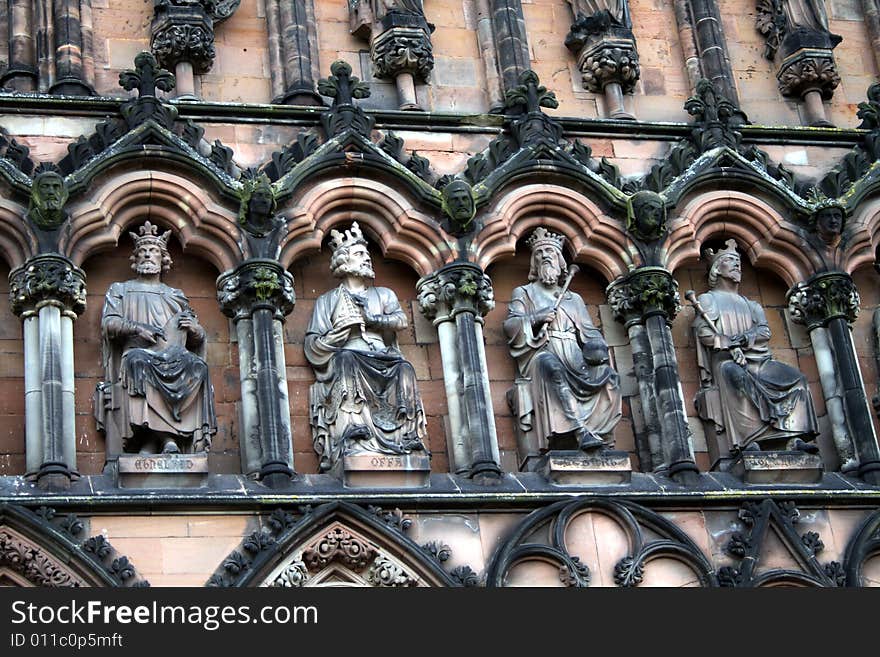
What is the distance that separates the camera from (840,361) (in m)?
18.1

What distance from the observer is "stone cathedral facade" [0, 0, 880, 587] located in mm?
16438

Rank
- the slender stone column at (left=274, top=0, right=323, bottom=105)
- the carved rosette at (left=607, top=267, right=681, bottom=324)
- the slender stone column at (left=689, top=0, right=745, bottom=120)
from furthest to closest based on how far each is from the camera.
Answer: the slender stone column at (left=689, top=0, right=745, bottom=120)
the slender stone column at (left=274, top=0, right=323, bottom=105)
the carved rosette at (left=607, top=267, right=681, bottom=324)

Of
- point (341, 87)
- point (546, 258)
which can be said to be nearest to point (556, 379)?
point (546, 258)

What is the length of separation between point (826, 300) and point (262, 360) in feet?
14.0

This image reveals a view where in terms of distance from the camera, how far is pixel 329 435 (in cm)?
1691

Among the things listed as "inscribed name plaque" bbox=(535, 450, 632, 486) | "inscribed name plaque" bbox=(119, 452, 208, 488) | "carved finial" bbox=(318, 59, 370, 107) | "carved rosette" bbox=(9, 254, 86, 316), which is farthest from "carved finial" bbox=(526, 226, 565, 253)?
"carved rosette" bbox=(9, 254, 86, 316)

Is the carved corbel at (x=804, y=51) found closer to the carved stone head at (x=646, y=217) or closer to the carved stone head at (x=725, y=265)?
the carved stone head at (x=725, y=265)

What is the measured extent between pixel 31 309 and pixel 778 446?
5.30 meters

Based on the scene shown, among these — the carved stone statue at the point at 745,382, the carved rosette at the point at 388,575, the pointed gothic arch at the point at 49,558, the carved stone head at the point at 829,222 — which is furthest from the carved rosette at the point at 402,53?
the pointed gothic arch at the point at 49,558

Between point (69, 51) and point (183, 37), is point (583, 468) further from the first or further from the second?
point (69, 51)

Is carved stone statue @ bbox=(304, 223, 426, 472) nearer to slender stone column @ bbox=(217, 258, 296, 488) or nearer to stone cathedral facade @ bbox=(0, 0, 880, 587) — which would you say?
stone cathedral facade @ bbox=(0, 0, 880, 587)

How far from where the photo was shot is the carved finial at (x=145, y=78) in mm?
17812

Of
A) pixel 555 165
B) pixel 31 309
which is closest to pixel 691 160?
pixel 555 165

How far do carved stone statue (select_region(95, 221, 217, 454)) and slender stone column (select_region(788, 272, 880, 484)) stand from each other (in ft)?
14.9
